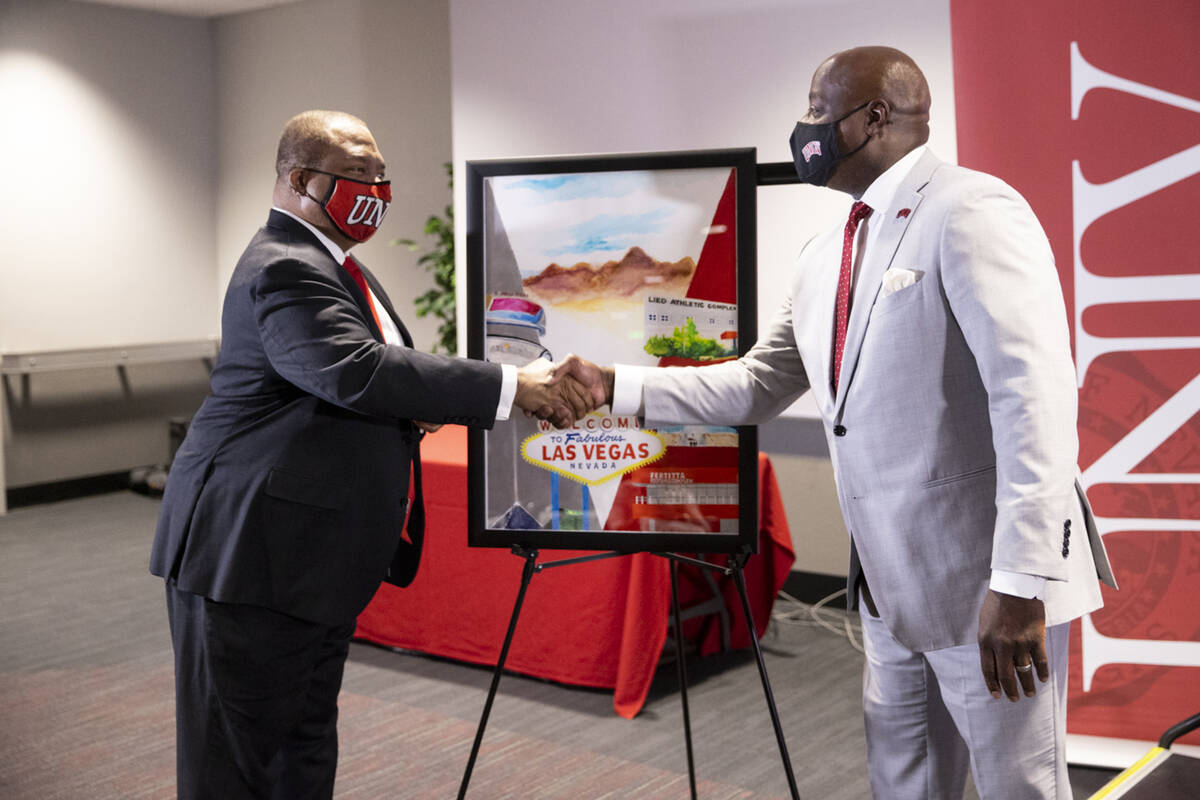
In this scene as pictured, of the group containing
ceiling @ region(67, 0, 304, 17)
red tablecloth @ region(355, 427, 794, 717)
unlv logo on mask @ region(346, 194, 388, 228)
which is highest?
ceiling @ region(67, 0, 304, 17)

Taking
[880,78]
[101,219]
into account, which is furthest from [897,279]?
[101,219]

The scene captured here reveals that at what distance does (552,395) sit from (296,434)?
49 centimetres

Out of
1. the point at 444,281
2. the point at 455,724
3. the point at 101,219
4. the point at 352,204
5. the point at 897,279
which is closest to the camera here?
the point at 897,279

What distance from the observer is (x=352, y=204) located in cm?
209

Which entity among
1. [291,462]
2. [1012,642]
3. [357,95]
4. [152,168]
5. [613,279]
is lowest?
[1012,642]

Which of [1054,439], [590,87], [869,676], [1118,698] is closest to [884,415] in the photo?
[1054,439]

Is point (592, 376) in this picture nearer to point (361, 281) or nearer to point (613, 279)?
point (613, 279)

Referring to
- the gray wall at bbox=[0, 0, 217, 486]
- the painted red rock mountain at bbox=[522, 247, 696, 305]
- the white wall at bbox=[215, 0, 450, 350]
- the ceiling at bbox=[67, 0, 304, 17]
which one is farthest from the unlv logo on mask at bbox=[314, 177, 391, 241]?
the ceiling at bbox=[67, 0, 304, 17]

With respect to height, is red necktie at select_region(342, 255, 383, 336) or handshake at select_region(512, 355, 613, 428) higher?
red necktie at select_region(342, 255, 383, 336)

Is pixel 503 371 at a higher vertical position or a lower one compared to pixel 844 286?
lower

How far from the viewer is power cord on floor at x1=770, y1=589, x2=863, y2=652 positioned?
422 cm

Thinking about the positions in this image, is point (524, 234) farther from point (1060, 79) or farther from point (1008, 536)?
point (1060, 79)

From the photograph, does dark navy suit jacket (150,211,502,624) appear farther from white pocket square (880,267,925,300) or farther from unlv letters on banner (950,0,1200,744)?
unlv letters on banner (950,0,1200,744)

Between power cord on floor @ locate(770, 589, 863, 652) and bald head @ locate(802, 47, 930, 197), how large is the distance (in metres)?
2.68
